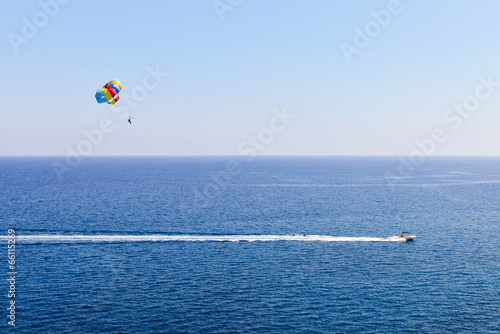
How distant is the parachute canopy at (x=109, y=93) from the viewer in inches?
3216

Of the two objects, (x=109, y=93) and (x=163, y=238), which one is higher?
(x=109, y=93)

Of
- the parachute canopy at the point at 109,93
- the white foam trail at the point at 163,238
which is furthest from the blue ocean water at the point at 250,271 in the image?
the parachute canopy at the point at 109,93

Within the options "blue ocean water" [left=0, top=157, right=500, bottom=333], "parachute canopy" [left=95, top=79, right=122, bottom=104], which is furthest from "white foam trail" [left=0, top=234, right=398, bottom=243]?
"parachute canopy" [left=95, top=79, right=122, bottom=104]

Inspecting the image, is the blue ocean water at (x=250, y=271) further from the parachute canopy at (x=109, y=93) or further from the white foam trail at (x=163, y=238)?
the parachute canopy at (x=109, y=93)

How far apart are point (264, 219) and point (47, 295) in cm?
7350

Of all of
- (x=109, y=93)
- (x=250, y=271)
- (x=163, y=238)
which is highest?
(x=109, y=93)

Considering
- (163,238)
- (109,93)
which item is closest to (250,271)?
(163,238)

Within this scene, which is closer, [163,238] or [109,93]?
[109,93]

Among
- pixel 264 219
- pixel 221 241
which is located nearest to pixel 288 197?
pixel 264 219

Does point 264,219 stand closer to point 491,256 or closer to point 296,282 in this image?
point 296,282

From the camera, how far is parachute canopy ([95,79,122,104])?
3216 inches

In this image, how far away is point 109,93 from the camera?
81.9 metres

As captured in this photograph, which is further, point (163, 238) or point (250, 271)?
point (163, 238)

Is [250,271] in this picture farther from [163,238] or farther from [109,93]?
[109,93]
